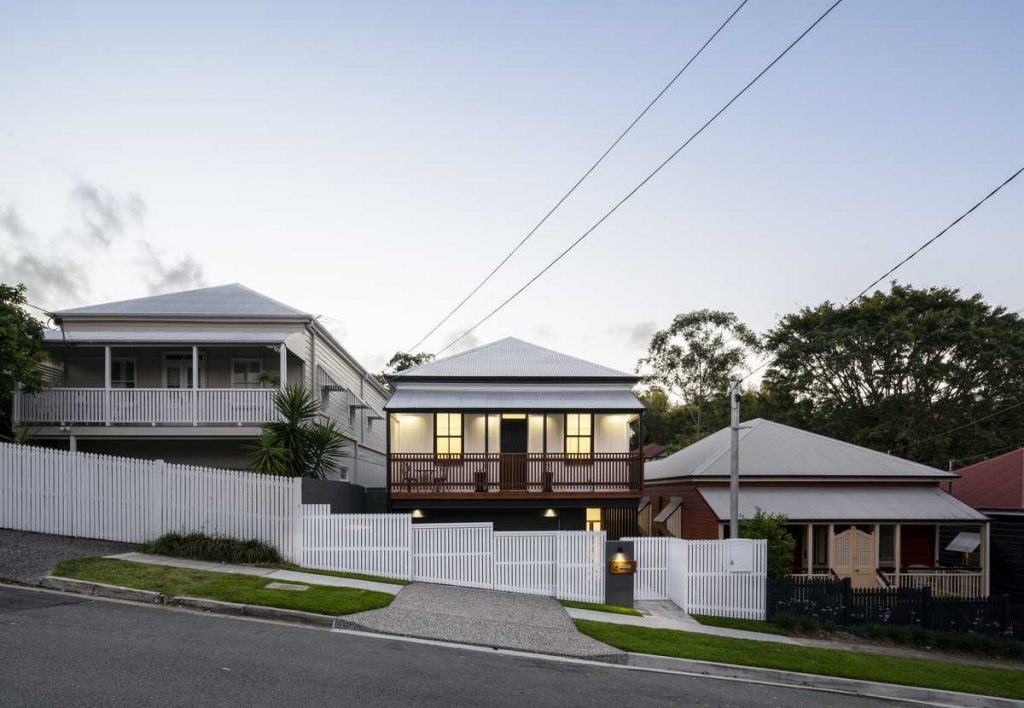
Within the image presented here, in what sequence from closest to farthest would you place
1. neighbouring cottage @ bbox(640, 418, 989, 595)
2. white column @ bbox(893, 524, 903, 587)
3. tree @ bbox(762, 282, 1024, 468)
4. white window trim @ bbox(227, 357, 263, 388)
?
white column @ bbox(893, 524, 903, 587), neighbouring cottage @ bbox(640, 418, 989, 595), white window trim @ bbox(227, 357, 263, 388), tree @ bbox(762, 282, 1024, 468)

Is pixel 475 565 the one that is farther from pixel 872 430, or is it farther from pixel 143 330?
pixel 872 430

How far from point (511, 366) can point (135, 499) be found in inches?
487

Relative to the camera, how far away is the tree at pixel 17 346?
22.0 m

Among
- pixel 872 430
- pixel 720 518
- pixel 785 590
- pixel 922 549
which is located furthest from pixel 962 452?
pixel 785 590

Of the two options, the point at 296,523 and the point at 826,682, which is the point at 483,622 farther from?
the point at 826,682

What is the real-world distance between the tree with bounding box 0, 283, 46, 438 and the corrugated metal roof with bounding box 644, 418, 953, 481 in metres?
18.9

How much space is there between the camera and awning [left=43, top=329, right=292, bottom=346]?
Result: 960 inches

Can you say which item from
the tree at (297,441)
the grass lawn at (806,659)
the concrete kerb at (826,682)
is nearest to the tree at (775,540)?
the grass lawn at (806,659)

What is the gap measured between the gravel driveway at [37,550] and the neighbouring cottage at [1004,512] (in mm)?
24227

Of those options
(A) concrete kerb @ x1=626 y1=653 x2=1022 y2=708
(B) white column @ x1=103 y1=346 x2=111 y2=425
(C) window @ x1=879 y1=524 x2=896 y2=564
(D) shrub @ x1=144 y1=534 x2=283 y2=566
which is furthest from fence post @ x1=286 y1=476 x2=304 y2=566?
(C) window @ x1=879 y1=524 x2=896 y2=564

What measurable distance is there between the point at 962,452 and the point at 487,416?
27265mm

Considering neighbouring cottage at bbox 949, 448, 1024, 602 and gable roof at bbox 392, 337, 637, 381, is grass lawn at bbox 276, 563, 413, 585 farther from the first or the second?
neighbouring cottage at bbox 949, 448, 1024, 602

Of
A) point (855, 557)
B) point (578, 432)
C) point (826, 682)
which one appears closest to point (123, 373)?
Answer: point (578, 432)

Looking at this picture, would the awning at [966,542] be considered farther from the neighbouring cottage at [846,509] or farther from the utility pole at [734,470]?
the utility pole at [734,470]
